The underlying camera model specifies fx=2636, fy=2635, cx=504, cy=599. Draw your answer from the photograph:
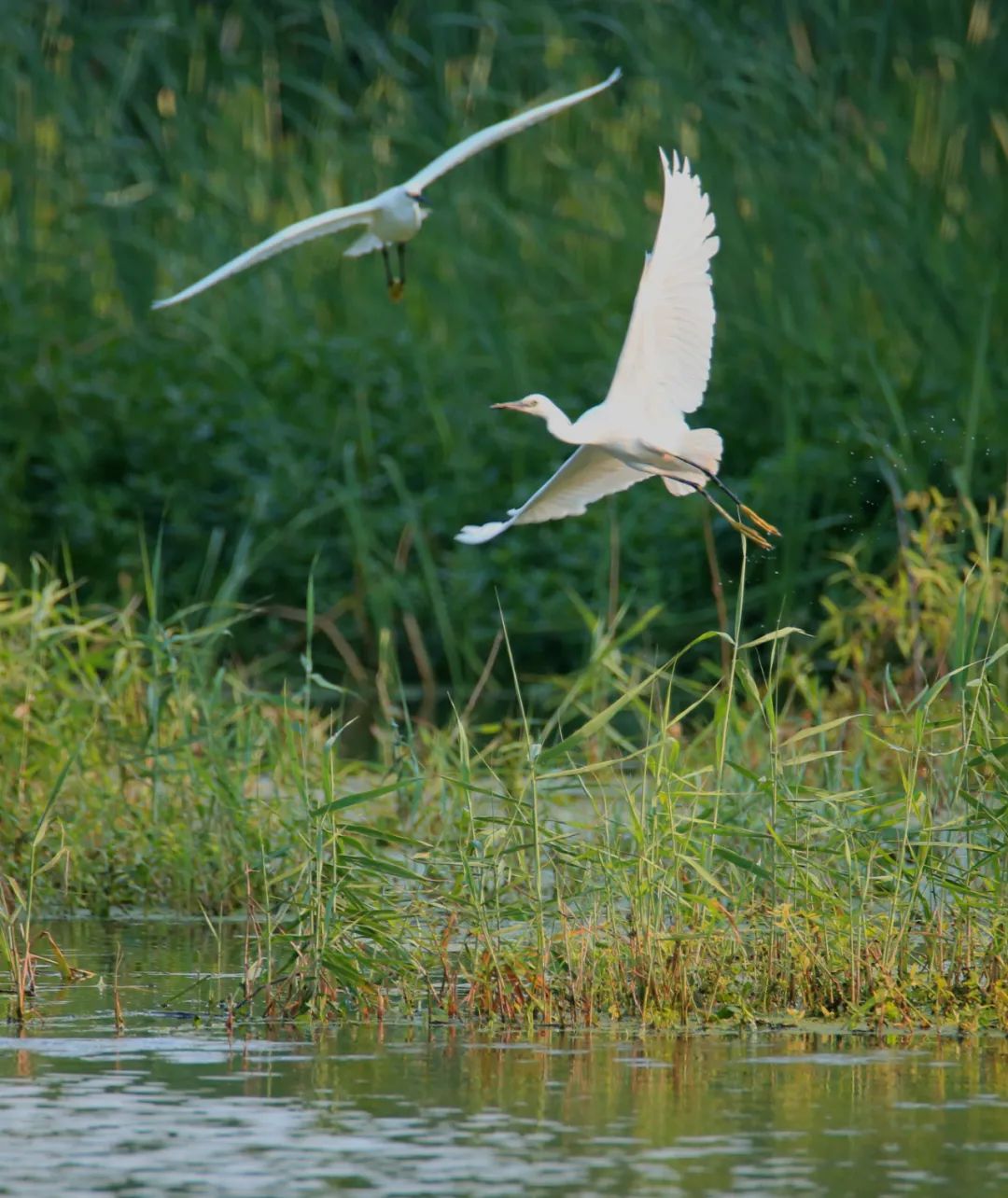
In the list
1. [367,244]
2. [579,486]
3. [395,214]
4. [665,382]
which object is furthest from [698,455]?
Answer: [367,244]

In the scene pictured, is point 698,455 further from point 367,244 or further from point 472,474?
point 472,474

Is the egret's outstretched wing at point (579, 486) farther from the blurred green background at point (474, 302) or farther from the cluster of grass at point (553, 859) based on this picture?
the blurred green background at point (474, 302)

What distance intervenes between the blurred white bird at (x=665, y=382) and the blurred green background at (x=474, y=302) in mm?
3602

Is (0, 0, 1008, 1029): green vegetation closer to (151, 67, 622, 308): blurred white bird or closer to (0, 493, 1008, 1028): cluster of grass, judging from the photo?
(0, 493, 1008, 1028): cluster of grass

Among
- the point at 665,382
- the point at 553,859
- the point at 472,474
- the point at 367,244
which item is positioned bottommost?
the point at 553,859

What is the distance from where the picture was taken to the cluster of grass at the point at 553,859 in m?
5.35

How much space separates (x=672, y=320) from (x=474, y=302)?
630cm

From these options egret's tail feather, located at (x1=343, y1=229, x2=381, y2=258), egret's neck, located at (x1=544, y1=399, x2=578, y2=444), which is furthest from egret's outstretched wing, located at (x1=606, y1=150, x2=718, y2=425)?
egret's tail feather, located at (x1=343, y1=229, x2=381, y2=258)

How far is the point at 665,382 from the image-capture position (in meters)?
6.07

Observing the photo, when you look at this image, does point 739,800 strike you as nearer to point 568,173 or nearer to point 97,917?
point 97,917

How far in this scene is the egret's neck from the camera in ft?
19.0

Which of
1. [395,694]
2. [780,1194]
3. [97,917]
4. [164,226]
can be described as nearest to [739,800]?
[97,917]

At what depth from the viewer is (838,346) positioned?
11383 millimetres

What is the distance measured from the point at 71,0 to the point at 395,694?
5.33m
